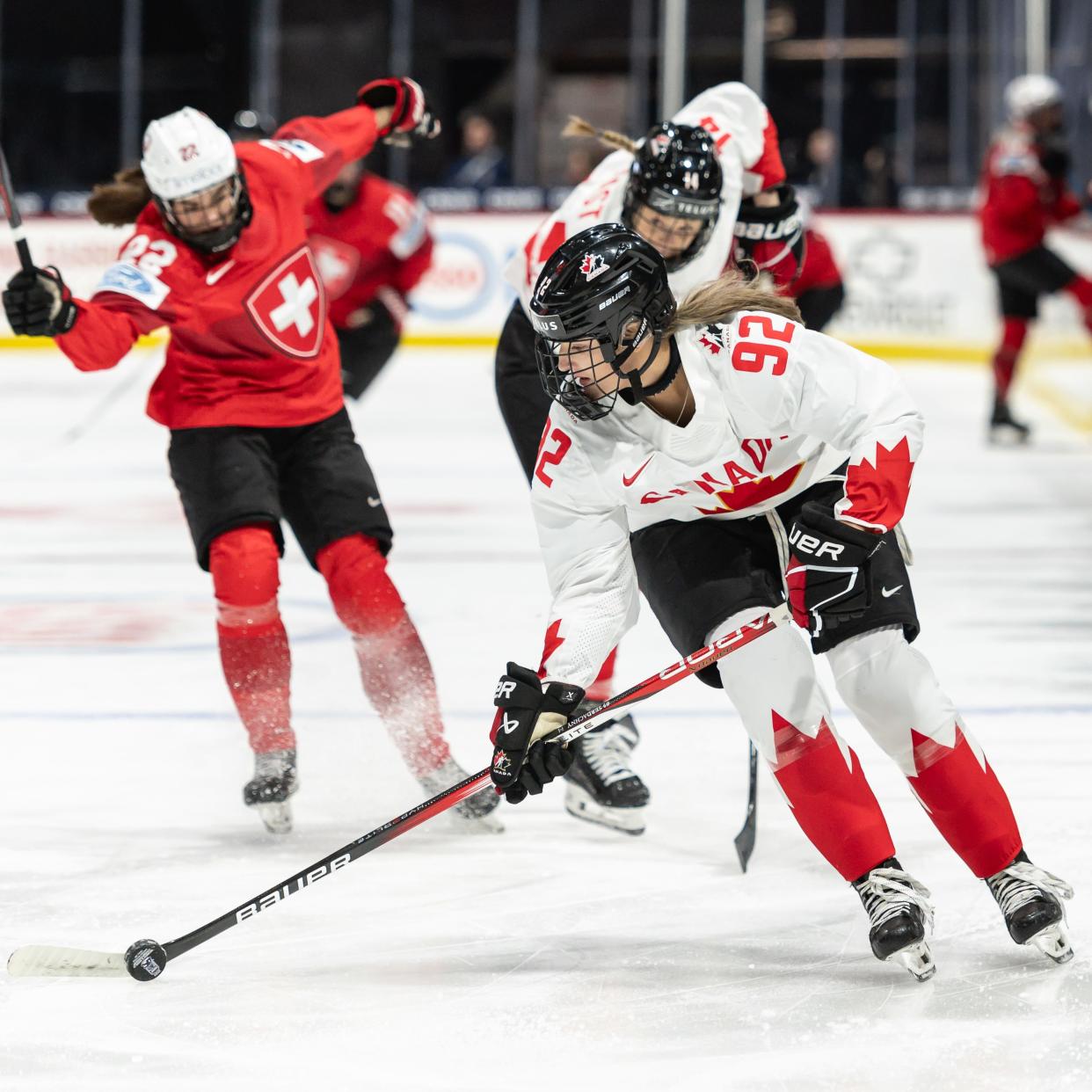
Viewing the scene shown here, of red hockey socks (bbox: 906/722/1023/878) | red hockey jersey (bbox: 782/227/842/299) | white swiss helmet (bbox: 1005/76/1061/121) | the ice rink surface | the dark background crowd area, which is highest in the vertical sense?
the dark background crowd area

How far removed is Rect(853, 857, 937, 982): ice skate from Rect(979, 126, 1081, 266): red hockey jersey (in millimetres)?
5396

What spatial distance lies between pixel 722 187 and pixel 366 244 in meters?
2.31

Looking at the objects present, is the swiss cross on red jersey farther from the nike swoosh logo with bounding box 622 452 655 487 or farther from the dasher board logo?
the nike swoosh logo with bounding box 622 452 655 487

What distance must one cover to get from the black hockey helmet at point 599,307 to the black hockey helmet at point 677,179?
63 centimetres

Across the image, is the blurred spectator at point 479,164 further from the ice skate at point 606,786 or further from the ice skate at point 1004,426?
the ice skate at point 606,786

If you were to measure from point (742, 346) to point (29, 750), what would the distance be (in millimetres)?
1727

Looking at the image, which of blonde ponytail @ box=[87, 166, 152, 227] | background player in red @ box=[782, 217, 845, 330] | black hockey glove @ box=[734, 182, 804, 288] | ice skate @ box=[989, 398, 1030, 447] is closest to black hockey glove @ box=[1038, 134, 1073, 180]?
ice skate @ box=[989, 398, 1030, 447]

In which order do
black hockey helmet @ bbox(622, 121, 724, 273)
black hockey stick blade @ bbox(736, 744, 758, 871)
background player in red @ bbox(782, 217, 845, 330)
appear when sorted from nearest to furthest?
black hockey stick blade @ bbox(736, 744, 758, 871) → black hockey helmet @ bbox(622, 121, 724, 273) → background player in red @ bbox(782, 217, 845, 330)

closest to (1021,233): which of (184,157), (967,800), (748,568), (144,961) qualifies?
(184,157)

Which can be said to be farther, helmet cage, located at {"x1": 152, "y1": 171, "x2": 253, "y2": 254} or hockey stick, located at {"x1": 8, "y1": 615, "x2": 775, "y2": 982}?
helmet cage, located at {"x1": 152, "y1": 171, "x2": 253, "y2": 254}

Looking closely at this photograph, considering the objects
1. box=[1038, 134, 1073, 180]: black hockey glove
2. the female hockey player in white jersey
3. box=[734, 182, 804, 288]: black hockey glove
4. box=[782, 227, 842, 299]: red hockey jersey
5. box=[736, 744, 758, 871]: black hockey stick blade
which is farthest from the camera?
box=[1038, 134, 1073, 180]: black hockey glove

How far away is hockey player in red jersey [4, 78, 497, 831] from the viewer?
2834 millimetres

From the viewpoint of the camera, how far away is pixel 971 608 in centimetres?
439

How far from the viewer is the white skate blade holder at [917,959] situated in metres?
2.18
